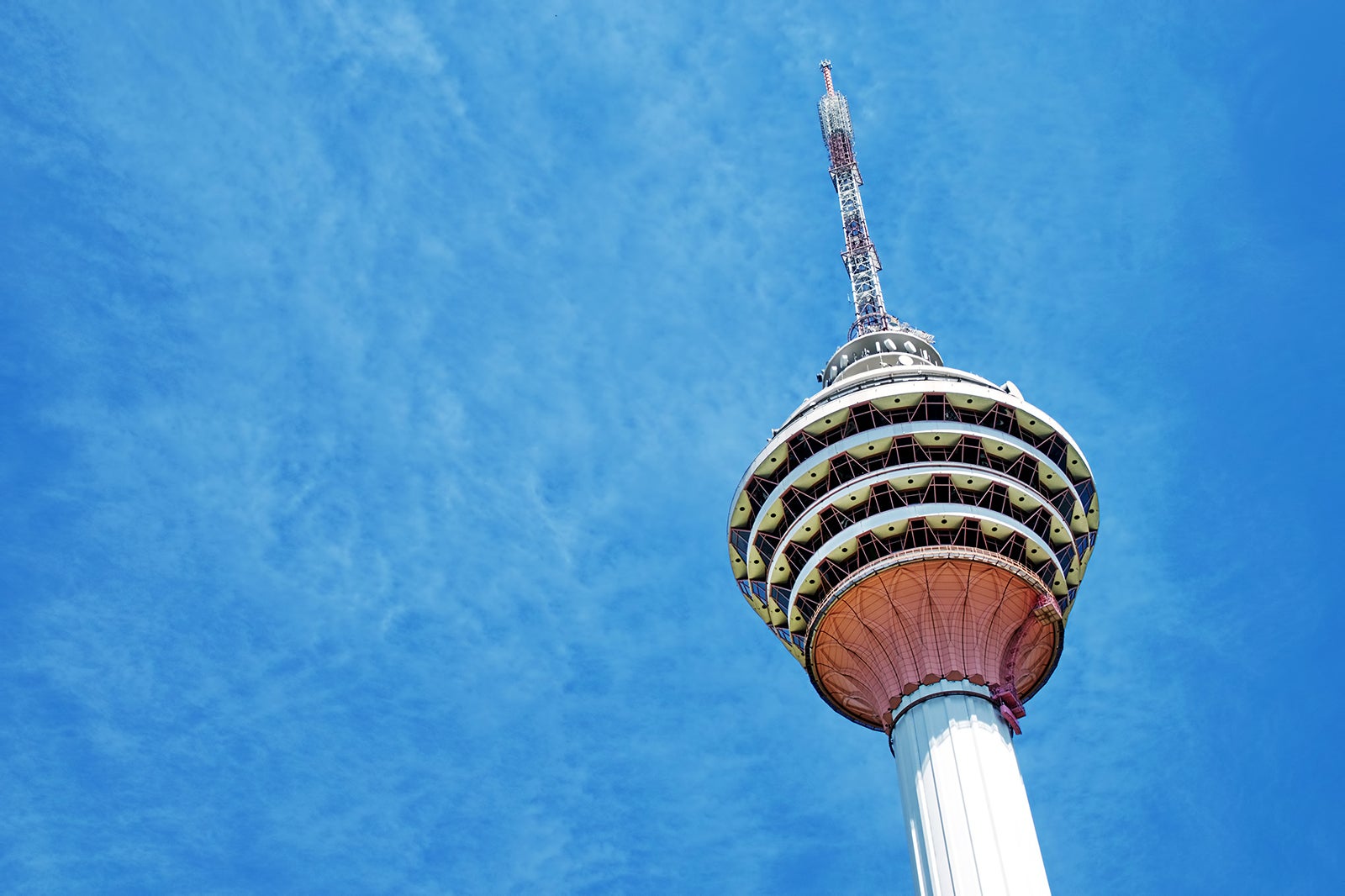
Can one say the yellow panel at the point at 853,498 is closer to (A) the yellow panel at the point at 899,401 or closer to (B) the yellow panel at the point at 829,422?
(B) the yellow panel at the point at 829,422

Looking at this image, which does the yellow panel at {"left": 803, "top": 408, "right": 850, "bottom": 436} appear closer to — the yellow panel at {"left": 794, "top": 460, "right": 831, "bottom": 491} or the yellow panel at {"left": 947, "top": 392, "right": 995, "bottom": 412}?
the yellow panel at {"left": 794, "top": 460, "right": 831, "bottom": 491}

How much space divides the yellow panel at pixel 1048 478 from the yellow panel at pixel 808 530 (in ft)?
34.7

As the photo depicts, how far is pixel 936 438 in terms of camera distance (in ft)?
196

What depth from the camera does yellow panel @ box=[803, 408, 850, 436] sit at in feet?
200

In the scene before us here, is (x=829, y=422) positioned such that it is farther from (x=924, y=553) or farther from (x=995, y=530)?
(x=995, y=530)

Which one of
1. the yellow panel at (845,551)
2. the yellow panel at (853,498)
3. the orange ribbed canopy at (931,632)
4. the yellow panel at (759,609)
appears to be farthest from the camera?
the yellow panel at (759,609)

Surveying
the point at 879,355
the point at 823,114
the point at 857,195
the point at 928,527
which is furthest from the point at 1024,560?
the point at 823,114

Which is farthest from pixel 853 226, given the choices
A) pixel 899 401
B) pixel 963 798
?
pixel 963 798

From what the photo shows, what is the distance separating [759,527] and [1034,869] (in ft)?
65.8

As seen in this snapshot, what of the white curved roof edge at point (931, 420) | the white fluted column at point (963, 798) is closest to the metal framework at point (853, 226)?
the white curved roof edge at point (931, 420)

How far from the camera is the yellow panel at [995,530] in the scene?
58.5m

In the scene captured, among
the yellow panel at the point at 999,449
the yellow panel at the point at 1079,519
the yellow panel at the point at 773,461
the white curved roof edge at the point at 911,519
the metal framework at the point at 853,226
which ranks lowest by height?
the white curved roof edge at the point at 911,519

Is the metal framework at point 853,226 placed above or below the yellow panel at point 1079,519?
above

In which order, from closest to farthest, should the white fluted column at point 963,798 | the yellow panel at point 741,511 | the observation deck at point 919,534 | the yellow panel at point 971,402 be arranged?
the white fluted column at point 963,798, the observation deck at point 919,534, the yellow panel at point 971,402, the yellow panel at point 741,511
